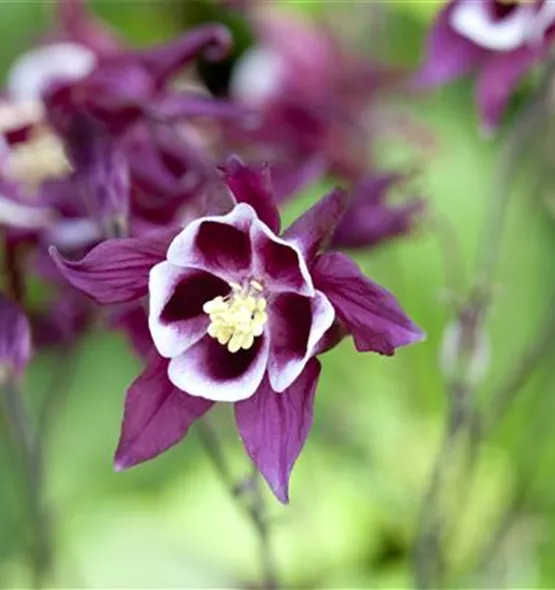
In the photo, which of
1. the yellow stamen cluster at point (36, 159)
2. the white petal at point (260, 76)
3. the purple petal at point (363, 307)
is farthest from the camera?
the white petal at point (260, 76)

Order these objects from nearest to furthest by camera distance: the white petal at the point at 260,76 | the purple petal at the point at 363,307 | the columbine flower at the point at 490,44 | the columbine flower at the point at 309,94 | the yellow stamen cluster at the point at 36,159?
the purple petal at the point at 363,307 → the columbine flower at the point at 490,44 → the yellow stamen cluster at the point at 36,159 → the columbine flower at the point at 309,94 → the white petal at the point at 260,76

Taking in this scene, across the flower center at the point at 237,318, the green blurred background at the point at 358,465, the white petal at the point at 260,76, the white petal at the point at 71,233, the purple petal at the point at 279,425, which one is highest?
the flower center at the point at 237,318

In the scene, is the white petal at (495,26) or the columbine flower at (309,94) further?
the columbine flower at (309,94)

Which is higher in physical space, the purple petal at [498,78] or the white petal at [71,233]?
the purple petal at [498,78]

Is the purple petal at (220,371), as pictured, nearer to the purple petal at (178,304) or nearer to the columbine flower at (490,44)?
the purple petal at (178,304)

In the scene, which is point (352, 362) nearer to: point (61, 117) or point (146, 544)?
point (146, 544)

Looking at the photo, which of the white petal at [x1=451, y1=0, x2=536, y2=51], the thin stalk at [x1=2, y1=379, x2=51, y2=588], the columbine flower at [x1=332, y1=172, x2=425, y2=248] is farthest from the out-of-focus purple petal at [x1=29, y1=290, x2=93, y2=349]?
the white petal at [x1=451, y1=0, x2=536, y2=51]

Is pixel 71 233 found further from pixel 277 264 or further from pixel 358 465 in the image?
pixel 358 465

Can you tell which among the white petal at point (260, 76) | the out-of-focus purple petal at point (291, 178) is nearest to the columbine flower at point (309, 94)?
the white petal at point (260, 76)

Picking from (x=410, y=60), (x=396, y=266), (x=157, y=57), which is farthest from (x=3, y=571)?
(x=410, y=60)
